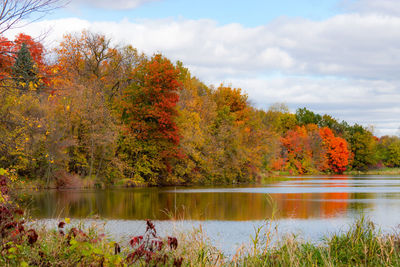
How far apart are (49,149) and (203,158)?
15015mm

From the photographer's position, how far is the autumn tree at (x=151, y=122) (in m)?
40.2

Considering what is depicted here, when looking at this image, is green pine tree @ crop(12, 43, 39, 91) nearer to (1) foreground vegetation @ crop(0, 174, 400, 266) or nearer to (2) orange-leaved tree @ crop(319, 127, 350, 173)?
(1) foreground vegetation @ crop(0, 174, 400, 266)

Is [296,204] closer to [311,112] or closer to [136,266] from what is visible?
[136,266]

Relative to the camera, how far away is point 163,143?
136 feet

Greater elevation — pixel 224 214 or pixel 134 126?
pixel 134 126

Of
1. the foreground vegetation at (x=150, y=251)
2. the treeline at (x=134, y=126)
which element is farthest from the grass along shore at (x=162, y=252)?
the treeline at (x=134, y=126)

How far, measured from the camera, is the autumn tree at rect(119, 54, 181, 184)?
132 ft

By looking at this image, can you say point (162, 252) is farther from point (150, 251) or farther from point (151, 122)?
point (151, 122)

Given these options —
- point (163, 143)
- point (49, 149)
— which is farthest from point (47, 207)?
point (163, 143)

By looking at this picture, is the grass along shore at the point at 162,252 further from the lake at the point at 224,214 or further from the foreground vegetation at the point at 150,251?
the lake at the point at 224,214

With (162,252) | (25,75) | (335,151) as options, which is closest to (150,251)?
(162,252)

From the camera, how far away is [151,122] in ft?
136

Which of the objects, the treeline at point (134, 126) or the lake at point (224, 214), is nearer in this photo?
the lake at point (224, 214)

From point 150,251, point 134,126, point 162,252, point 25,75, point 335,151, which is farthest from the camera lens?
point 335,151
